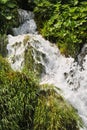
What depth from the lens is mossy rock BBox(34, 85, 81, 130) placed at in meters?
4.64

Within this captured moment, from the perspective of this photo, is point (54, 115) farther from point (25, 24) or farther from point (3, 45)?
point (25, 24)

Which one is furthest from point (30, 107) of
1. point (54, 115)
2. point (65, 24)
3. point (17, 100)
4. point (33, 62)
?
point (65, 24)

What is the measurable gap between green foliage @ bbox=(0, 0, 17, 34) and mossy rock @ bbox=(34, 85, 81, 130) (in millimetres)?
3014

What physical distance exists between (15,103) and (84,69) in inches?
76.0

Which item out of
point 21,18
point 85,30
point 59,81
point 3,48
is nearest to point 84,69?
point 59,81

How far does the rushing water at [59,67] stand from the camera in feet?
18.1

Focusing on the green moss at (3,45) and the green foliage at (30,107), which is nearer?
the green foliage at (30,107)

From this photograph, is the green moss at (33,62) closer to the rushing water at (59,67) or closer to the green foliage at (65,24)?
the rushing water at (59,67)

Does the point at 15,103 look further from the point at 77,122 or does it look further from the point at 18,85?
the point at 77,122

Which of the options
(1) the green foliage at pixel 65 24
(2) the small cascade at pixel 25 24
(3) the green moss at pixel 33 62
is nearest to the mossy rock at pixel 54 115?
(3) the green moss at pixel 33 62

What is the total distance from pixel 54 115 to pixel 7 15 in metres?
3.63

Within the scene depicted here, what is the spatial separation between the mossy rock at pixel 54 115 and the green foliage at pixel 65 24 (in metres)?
2.12

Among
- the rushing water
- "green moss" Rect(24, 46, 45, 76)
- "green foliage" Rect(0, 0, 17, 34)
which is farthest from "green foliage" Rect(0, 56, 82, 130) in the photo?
"green foliage" Rect(0, 0, 17, 34)

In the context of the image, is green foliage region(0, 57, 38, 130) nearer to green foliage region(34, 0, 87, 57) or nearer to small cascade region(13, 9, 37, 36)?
green foliage region(34, 0, 87, 57)
